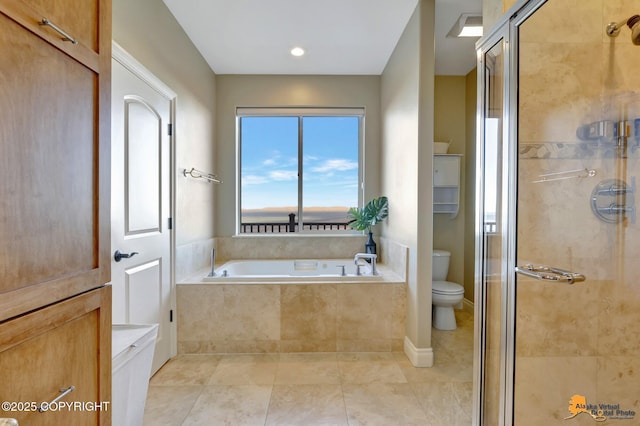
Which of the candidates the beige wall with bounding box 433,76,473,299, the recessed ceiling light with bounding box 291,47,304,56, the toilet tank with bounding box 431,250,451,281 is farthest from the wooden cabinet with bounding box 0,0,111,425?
the beige wall with bounding box 433,76,473,299

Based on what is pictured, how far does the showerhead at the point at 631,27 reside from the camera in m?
1.25

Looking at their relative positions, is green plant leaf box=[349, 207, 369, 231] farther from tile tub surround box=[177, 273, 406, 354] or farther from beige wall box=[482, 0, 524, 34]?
beige wall box=[482, 0, 524, 34]

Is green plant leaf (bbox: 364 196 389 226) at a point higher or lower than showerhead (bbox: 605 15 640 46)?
lower

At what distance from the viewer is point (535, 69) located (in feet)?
4.44

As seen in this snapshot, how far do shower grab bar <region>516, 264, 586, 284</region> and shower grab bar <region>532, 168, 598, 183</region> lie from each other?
383mm

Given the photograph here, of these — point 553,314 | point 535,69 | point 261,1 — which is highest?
point 261,1

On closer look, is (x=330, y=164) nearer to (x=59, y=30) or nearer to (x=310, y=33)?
(x=310, y=33)

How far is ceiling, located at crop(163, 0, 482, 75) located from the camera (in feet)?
7.73

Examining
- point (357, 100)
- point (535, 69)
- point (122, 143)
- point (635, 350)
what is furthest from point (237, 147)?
point (635, 350)

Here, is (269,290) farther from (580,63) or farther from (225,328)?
(580,63)

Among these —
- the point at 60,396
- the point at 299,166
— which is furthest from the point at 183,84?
the point at 60,396

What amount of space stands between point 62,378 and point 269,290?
1823mm

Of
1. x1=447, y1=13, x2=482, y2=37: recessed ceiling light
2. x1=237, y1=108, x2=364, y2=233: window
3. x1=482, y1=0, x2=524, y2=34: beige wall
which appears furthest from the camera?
x1=237, y1=108, x2=364, y2=233: window

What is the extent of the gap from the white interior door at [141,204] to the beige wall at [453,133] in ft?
9.35
